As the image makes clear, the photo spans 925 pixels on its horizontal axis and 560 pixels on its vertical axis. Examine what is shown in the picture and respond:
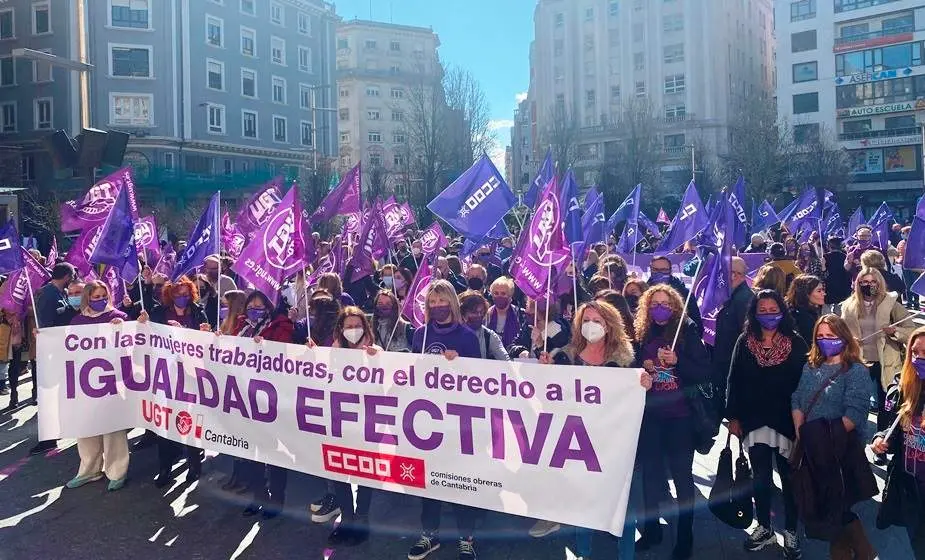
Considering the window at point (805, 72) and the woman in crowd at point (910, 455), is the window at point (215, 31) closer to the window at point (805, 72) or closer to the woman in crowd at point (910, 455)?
the window at point (805, 72)

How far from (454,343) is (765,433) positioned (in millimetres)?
2107

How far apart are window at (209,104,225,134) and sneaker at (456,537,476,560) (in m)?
47.4

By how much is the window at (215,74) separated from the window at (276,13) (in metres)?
6.08

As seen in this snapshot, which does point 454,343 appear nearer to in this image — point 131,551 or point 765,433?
point 765,433

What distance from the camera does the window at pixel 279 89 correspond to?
5344 centimetres

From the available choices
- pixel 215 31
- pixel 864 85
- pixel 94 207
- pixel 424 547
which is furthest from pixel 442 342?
pixel 864 85

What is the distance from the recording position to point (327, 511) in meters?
5.80

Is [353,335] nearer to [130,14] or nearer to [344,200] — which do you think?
[344,200]

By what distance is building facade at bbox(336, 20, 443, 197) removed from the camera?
8231 centimetres

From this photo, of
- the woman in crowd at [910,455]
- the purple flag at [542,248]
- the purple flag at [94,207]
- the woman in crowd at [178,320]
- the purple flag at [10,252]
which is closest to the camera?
the woman in crowd at [910,455]

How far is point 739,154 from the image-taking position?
1905 inches

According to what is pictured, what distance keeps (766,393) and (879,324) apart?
9.28 feet

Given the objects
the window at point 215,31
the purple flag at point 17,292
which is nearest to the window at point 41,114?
the window at point 215,31

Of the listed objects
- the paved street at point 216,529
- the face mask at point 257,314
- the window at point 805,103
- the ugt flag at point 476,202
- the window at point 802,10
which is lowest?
the paved street at point 216,529
